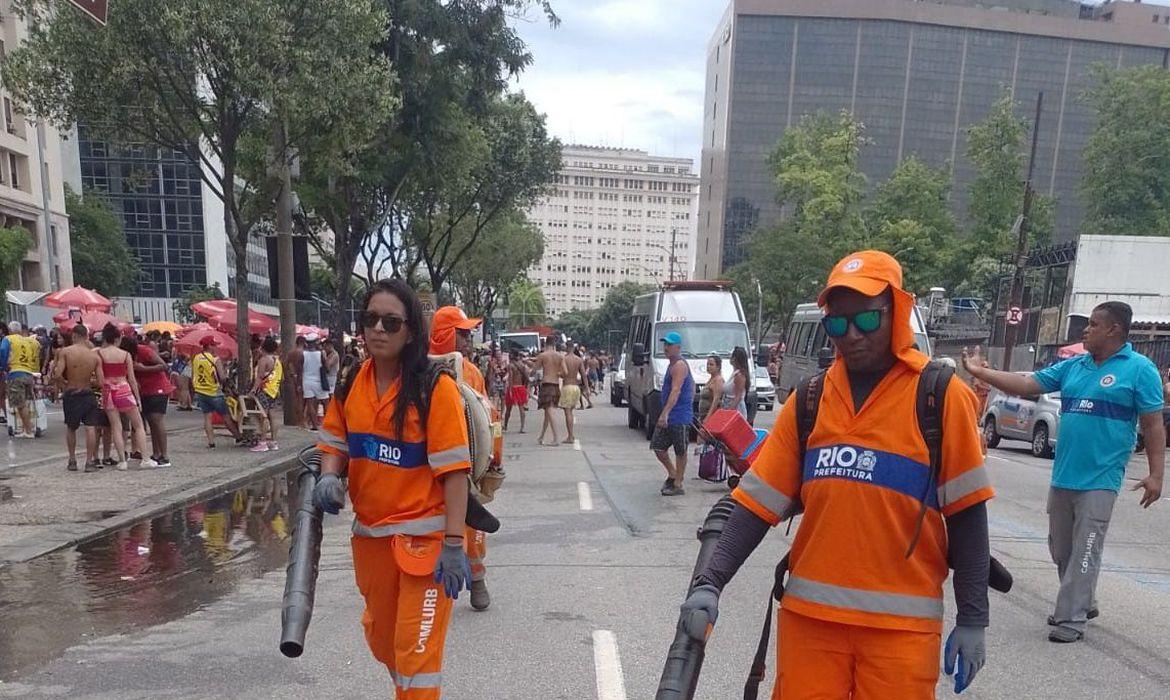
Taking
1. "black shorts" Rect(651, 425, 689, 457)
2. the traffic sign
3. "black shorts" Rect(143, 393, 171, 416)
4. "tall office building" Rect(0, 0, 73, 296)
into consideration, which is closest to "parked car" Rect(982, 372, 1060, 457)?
"black shorts" Rect(651, 425, 689, 457)

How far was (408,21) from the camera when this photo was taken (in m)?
14.7

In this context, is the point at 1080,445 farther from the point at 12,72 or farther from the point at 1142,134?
the point at 1142,134

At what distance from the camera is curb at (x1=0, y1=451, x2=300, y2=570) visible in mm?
5953

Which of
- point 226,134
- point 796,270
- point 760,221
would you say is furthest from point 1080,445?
point 760,221

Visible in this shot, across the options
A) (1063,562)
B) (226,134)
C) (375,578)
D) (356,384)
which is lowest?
(1063,562)

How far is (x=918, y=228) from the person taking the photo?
34125 millimetres

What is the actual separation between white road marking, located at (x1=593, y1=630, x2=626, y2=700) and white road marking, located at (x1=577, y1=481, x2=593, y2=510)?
3.49m

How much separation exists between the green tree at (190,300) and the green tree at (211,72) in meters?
38.9

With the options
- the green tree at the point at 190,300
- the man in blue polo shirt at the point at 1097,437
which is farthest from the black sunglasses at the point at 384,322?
the green tree at the point at 190,300

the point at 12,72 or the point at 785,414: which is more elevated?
the point at 12,72

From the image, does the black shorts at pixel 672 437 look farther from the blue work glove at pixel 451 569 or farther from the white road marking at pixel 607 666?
the blue work glove at pixel 451 569

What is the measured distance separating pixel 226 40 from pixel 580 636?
32.0 feet

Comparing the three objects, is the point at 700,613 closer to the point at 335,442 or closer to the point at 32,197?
the point at 335,442

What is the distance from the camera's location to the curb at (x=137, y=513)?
234 inches
